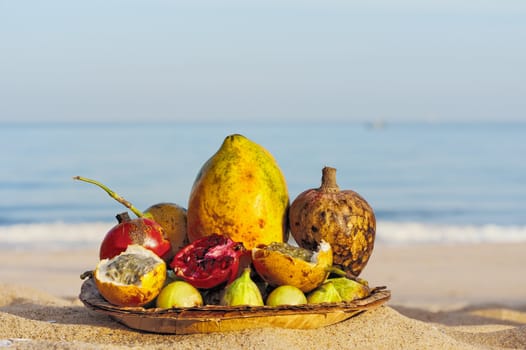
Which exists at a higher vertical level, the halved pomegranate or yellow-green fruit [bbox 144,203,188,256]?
yellow-green fruit [bbox 144,203,188,256]

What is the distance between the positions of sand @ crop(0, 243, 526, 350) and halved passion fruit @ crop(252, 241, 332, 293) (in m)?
0.24

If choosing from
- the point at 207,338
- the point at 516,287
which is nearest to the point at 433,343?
the point at 207,338

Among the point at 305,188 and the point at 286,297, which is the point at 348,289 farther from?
the point at 305,188

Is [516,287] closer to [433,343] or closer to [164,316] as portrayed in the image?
[433,343]

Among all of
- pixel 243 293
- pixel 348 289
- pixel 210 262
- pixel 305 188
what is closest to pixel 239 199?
pixel 210 262

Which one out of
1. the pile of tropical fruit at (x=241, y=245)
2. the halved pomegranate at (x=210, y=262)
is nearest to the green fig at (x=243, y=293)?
the pile of tropical fruit at (x=241, y=245)

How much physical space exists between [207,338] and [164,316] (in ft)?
0.78

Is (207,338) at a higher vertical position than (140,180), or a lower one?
lower

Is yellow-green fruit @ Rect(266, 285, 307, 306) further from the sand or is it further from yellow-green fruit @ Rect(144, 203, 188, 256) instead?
yellow-green fruit @ Rect(144, 203, 188, 256)

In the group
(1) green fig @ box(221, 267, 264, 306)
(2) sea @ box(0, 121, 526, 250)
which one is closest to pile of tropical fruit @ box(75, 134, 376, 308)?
(1) green fig @ box(221, 267, 264, 306)

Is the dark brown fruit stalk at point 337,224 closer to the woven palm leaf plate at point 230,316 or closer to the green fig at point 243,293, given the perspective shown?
the woven palm leaf plate at point 230,316

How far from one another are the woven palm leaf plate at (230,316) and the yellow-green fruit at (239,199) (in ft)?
1.84

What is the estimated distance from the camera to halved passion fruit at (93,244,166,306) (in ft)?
11.7

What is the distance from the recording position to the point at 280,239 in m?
4.13
